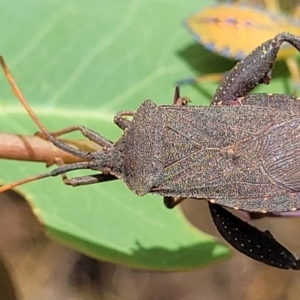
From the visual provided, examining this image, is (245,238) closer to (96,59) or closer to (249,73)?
(249,73)

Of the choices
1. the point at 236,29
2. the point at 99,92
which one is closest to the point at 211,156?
the point at 99,92

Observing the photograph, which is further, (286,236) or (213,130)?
(286,236)

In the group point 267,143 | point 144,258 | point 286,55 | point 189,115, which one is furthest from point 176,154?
point 286,55

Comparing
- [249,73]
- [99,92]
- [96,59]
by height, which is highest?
[249,73]

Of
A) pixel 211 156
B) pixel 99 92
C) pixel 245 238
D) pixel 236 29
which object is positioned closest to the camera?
pixel 211 156

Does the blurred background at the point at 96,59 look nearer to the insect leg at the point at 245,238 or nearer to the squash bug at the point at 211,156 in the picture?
the insect leg at the point at 245,238

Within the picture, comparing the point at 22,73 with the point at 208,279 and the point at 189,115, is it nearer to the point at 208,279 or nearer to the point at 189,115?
the point at 189,115

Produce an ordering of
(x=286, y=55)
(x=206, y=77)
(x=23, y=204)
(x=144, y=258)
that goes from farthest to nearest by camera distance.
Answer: (x=23, y=204)
(x=286, y=55)
(x=206, y=77)
(x=144, y=258)

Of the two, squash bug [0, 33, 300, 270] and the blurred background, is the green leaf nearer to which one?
the blurred background
